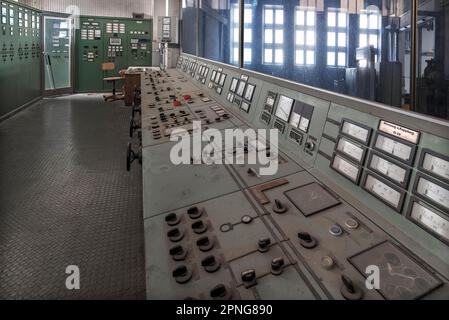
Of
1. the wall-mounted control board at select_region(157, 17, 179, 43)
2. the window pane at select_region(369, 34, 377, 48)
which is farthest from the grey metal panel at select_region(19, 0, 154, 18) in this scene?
the window pane at select_region(369, 34, 377, 48)

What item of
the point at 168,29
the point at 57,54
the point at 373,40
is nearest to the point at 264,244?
the point at 373,40

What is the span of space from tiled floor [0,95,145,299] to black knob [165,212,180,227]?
69cm

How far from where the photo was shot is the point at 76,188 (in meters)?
2.84

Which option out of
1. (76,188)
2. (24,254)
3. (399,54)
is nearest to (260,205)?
(399,54)

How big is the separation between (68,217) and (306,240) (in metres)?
1.95

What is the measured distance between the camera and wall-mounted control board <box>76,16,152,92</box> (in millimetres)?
8820

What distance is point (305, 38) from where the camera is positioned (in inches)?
75.4

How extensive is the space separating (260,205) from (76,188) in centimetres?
226

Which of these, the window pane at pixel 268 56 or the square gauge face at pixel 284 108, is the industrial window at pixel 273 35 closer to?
the window pane at pixel 268 56

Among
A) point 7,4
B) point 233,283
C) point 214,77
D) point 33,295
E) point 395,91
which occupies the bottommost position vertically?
point 33,295

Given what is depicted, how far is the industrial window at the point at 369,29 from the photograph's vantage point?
1.37 metres

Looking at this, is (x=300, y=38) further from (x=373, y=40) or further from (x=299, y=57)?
(x=373, y=40)

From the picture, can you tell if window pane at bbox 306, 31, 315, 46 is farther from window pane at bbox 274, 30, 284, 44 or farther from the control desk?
the control desk

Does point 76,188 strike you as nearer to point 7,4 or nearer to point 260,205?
point 260,205
